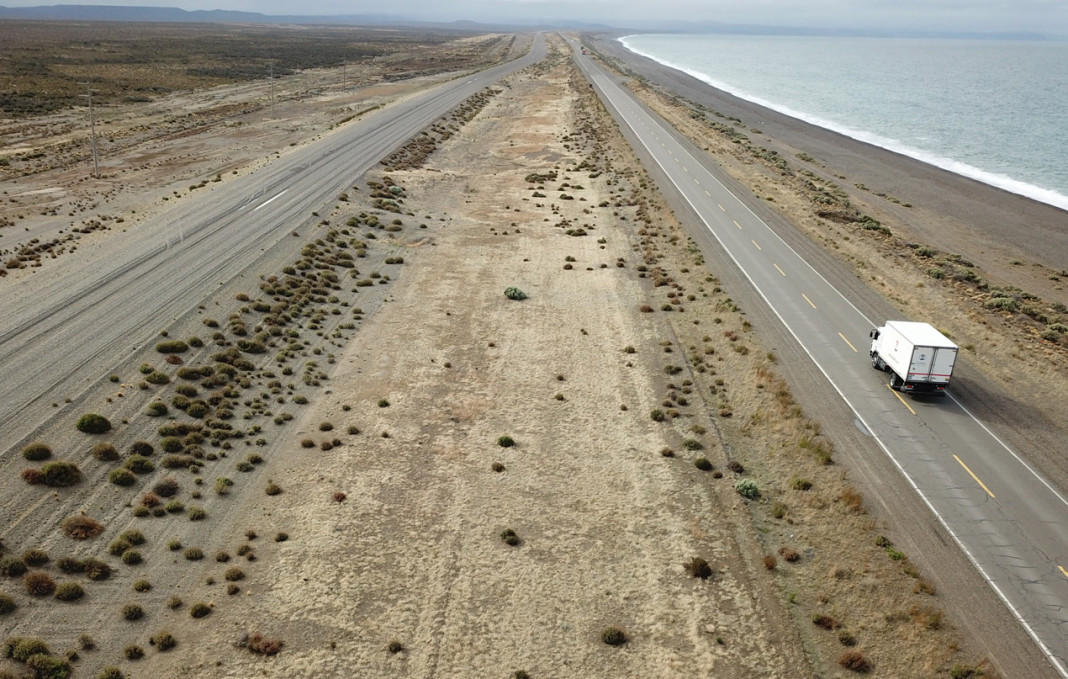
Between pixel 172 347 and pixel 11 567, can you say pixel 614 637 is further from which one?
pixel 172 347

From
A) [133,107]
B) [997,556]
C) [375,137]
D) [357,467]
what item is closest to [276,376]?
[357,467]

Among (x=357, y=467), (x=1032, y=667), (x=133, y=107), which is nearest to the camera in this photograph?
(x=1032, y=667)

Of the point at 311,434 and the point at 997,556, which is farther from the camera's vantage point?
the point at 311,434

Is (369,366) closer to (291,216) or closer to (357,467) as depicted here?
(357,467)

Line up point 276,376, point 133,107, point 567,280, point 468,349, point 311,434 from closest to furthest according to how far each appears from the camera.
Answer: point 311,434 → point 276,376 → point 468,349 → point 567,280 → point 133,107

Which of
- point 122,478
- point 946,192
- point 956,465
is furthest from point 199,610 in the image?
point 946,192

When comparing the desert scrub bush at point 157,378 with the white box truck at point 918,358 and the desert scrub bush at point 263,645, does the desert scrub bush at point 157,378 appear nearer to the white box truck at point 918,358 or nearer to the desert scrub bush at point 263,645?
the desert scrub bush at point 263,645
